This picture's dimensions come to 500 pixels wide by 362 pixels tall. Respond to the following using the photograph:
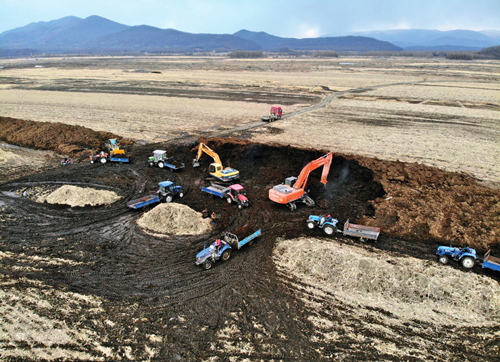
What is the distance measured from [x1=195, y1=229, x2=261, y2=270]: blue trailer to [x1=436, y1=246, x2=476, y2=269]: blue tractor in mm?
9728

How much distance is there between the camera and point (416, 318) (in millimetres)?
11188

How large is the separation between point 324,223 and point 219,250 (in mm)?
6503

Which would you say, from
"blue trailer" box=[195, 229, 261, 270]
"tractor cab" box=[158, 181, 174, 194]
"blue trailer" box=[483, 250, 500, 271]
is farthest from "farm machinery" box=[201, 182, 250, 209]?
"blue trailer" box=[483, 250, 500, 271]

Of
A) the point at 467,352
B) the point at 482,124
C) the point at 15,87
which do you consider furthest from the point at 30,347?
the point at 15,87

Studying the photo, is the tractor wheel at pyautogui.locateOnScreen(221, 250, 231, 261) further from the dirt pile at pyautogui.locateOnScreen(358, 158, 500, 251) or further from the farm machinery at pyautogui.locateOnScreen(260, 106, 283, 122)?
the farm machinery at pyautogui.locateOnScreen(260, 106, 283, 122)

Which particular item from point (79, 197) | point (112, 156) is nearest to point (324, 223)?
point (79, 197)

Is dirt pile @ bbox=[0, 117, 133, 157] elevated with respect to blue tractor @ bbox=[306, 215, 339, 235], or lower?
elevated

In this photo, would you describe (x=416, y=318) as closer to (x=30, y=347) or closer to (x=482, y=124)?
(x=30, y=347)

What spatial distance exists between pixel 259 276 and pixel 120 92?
63.1m

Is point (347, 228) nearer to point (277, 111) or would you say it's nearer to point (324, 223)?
point (324, 223)

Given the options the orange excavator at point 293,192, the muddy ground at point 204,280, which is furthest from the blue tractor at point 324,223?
the orange excavator at point 293,192

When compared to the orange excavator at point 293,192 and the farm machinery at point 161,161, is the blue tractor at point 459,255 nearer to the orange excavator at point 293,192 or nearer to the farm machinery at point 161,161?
the orange excavator at point 293,192

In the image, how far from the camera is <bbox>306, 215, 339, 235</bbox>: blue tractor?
16469 mm

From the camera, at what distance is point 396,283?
12.7m
